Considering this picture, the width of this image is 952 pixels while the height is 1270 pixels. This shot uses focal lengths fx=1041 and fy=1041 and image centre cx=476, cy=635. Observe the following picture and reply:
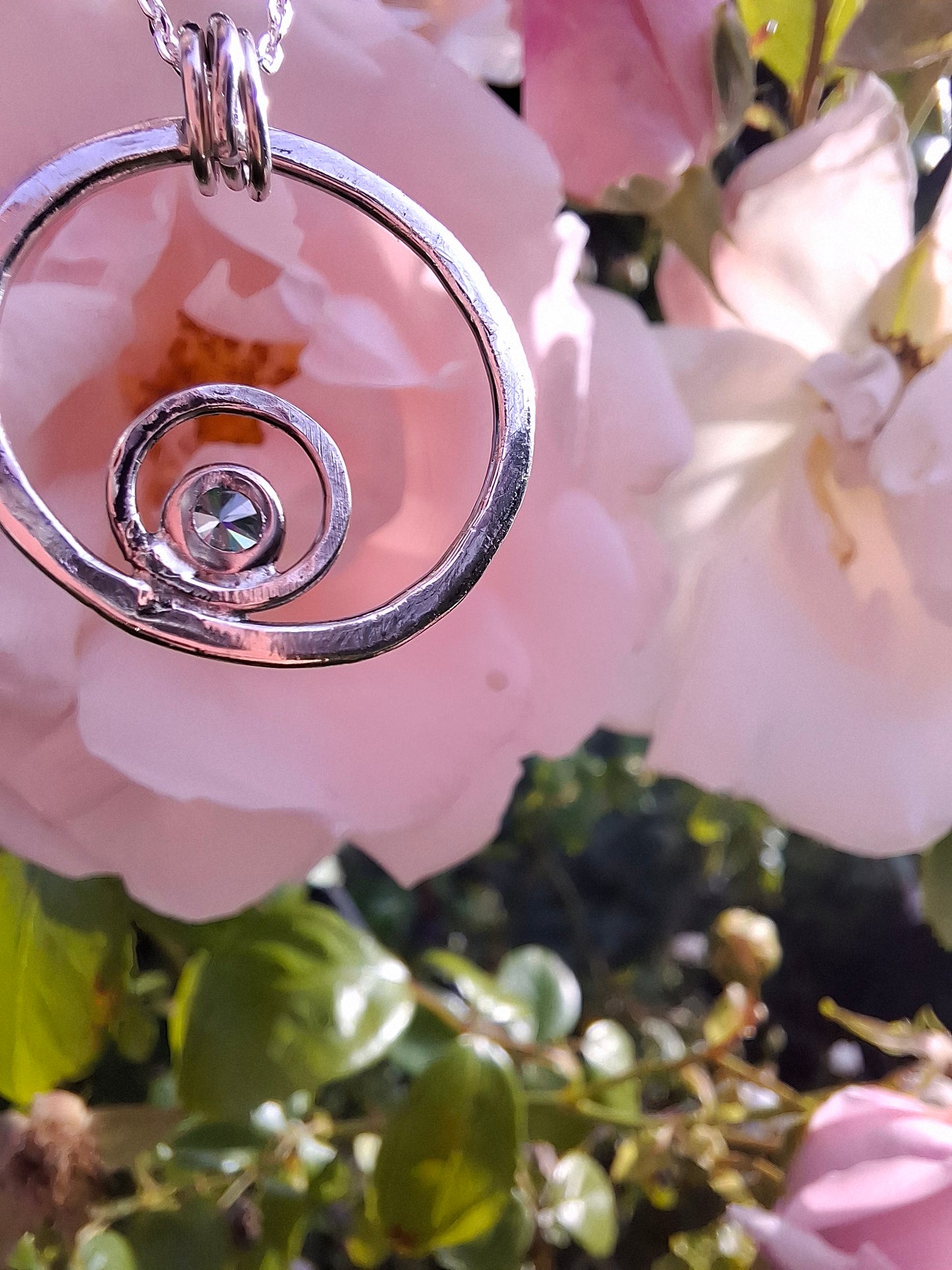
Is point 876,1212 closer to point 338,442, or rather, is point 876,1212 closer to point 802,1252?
point 802,1252

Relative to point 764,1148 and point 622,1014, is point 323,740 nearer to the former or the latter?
point 764,1148

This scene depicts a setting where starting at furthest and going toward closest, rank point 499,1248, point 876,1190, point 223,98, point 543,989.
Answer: point 543,989 → point 499,1248 → point 876,1190 → point 223,98

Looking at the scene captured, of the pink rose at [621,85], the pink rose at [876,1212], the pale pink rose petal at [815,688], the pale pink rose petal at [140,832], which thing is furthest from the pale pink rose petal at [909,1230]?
the pink rose at [621,85]

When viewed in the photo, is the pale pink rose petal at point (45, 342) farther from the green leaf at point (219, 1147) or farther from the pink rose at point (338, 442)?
the green leaf at point (219, 1147)

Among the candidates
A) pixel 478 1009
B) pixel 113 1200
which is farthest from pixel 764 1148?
pixel 113 1200

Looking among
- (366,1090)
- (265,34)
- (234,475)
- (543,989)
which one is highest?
(265,34)

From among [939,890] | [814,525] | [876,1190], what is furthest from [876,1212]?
[814,525]

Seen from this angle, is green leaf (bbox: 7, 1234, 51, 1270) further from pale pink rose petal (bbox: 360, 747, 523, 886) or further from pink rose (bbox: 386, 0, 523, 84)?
pink rose (bbox: 386, 0, 523, 84)
